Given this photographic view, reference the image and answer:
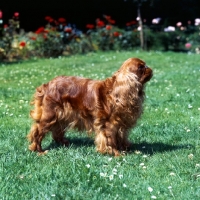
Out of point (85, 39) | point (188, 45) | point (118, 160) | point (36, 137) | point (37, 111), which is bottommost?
point (188, 45)

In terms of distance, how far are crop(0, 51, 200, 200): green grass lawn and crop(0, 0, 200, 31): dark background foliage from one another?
39.2 feet

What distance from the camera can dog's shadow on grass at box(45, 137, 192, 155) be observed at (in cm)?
581

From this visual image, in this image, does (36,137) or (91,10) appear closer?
(36,137)

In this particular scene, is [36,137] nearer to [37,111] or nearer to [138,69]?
[37,111]

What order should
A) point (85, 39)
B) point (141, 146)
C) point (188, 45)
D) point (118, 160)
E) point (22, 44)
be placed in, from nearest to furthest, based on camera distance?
point (118, 160) < point (141, 146) < point (22, 44) < point (85, 39) < point (188, 45)

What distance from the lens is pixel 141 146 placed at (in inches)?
240

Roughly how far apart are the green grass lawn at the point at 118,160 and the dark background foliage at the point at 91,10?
11956 mm

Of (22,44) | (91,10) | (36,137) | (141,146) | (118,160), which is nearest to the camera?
(118,160)

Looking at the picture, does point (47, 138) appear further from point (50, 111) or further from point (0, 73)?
point (0, 73)

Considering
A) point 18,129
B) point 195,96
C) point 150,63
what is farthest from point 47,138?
point 150,63

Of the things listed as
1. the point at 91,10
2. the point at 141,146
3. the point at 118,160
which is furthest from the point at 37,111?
the point at 91,10

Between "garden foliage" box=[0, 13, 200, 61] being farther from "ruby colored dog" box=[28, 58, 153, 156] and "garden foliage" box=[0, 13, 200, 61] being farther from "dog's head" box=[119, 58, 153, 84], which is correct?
"dog's head" box=[119, 58, 153, 84]

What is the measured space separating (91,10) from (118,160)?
1812cm

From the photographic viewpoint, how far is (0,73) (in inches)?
492
